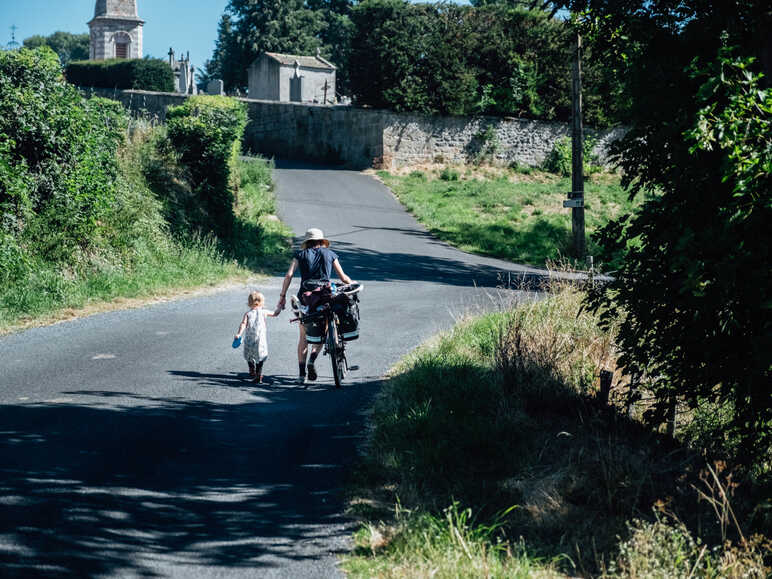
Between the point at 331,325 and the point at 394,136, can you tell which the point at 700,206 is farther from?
the point at 394,136

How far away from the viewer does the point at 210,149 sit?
18.8 meters

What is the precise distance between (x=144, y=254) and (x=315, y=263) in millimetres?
7423

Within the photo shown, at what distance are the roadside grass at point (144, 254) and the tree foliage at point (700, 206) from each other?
9065mm

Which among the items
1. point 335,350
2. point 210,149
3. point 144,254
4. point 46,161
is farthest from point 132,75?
point 335,350

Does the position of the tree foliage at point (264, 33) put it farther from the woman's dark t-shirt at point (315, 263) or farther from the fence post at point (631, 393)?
the fence post at point (631, 393)

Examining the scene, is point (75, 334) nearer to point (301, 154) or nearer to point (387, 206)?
point (387, 206)

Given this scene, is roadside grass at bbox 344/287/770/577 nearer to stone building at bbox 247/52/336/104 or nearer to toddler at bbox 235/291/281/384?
toddler at bbox 235/291/281/384

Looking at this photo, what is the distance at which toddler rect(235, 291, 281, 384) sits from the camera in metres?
9.14

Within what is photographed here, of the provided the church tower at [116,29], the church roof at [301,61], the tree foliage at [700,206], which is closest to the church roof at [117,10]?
the church tower at [116,29]

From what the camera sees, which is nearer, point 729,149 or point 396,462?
point 729,149

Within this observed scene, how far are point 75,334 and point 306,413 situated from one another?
15.7ft

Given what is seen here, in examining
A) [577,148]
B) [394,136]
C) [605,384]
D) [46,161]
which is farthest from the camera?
[394,136]

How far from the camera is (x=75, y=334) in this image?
36.3 ft

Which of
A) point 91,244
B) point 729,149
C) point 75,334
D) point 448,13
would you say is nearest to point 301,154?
point 448,13
